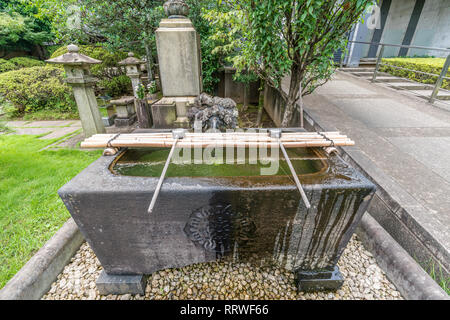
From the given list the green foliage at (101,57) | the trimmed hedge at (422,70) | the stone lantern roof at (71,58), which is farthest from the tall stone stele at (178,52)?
the trimmed hedge at (422,70)

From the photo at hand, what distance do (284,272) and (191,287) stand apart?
0.81m

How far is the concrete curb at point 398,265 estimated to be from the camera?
1.29 metres

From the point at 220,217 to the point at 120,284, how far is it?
1000mm

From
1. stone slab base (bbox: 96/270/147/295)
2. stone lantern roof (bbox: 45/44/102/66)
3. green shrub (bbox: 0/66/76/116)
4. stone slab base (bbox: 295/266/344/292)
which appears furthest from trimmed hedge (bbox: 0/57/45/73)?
stone slab base (bbox: 295/266/344/292)

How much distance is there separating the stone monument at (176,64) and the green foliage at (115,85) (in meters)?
4.25

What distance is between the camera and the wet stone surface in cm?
156

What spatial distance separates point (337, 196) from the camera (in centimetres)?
122

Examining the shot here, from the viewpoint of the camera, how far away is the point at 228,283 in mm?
1641

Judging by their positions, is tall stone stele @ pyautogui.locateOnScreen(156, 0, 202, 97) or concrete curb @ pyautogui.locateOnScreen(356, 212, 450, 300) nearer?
concrete curb @ pyautogui.locateOnScreen(356, 212, 450, 300)

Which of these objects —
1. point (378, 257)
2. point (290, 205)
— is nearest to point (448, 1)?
point (378, 257)

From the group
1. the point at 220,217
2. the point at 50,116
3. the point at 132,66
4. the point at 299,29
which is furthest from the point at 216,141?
the point at 50,116

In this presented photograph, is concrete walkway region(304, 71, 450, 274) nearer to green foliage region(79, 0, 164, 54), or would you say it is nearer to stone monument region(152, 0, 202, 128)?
stone monument region(152, 0, 202, 128)

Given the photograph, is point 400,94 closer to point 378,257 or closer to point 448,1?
point 378,257

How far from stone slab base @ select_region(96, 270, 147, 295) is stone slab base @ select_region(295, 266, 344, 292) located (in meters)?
1.24
